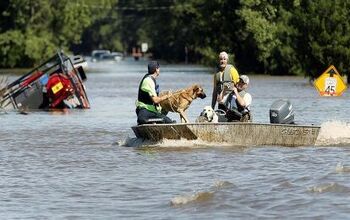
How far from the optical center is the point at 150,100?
71.1ft

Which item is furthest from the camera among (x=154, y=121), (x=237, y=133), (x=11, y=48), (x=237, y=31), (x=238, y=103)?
(x=11, y=48)

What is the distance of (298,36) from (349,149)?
39240 mm

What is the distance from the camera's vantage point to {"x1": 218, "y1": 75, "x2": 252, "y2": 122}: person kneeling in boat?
21.1m

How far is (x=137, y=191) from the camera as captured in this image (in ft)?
50.5

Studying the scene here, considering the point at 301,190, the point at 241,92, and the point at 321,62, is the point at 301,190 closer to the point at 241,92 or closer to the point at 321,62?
the point at 241,92

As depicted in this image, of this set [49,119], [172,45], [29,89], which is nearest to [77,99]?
[29,89]

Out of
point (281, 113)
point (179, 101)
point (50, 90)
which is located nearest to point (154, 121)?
point (179, 101)

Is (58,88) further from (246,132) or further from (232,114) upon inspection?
(246,132)

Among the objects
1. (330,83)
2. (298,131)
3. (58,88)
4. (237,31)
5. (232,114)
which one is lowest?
(237,31)

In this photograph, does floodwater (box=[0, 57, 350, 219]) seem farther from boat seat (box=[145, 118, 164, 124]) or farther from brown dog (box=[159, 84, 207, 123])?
brown dog (box=[159, 84, 207, 123])

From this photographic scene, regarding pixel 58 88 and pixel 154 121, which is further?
pixel 58 88

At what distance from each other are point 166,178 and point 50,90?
21168 mm

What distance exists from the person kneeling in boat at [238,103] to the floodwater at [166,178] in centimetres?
69

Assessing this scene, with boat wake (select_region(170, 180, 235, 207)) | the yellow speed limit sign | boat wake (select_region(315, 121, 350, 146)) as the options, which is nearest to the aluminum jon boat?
boat wake (select_region(315, 121, 350, 146))
